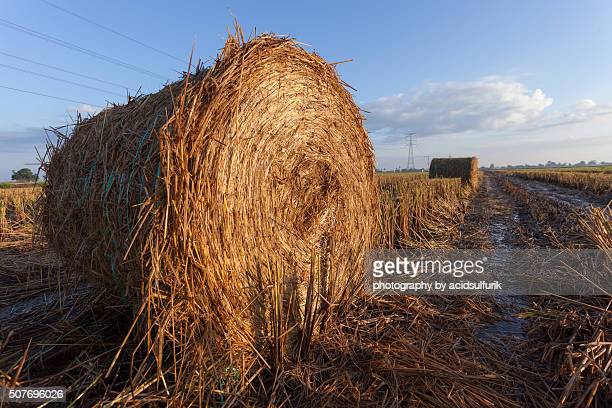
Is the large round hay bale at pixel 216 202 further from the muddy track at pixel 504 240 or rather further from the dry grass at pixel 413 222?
the dry grass at pixel 413 222

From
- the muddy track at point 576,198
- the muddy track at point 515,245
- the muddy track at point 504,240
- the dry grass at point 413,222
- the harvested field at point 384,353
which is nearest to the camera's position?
Answer: the harvested field at point 384,353

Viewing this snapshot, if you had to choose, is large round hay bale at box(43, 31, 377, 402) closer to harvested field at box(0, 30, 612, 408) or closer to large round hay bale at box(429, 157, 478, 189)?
harvested field at box(0, 30, 612, 408)

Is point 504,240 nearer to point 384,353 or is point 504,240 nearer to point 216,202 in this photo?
point 384,353

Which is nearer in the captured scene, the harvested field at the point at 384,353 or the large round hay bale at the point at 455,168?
the harvested field at the point at 384,353

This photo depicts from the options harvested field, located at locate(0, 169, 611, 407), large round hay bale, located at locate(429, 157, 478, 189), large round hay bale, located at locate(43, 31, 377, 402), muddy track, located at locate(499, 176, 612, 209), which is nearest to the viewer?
large round hay bale, located at locate(43, 31, 377, 402)

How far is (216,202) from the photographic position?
2.23 metres

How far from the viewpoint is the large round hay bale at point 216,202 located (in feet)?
6.68

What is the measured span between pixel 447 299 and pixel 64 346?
12.2 ft

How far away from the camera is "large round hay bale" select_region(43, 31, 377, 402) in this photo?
204cm

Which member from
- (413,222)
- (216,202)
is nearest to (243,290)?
(216,202)

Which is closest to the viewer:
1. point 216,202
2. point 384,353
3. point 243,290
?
point 216,202

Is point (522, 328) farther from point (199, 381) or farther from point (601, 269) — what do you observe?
point (199, 381)

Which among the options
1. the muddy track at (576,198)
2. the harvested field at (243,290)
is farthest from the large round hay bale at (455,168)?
the harvested field at (243,290)

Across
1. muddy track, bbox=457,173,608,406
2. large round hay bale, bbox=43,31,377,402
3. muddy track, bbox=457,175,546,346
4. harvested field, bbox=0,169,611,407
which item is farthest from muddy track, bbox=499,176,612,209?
large round hay bale, bbox=43,31,377,402
